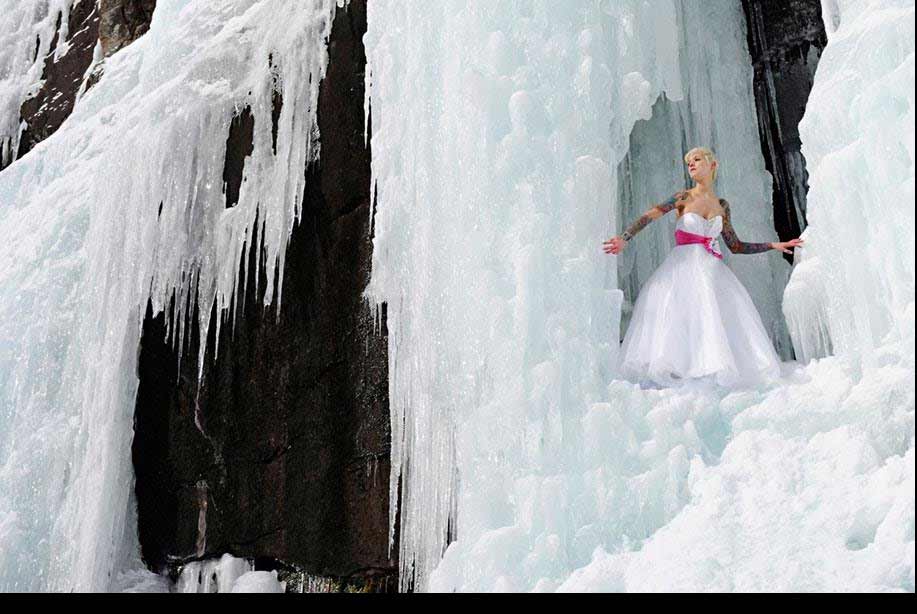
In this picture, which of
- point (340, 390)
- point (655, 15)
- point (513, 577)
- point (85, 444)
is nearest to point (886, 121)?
point (655, 15)

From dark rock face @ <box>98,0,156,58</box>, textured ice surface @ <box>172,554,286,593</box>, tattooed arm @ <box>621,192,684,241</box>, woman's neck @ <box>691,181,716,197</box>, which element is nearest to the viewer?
tattooed arm @ <box>621,192,684,241</box>

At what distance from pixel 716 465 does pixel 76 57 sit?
23.2 feet

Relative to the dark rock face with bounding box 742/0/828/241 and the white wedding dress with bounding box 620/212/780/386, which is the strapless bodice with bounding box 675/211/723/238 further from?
the dark rock face with bounding box 742/0/828/241

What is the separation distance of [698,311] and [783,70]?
8.03 feet

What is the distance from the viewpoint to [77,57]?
9.16 metres

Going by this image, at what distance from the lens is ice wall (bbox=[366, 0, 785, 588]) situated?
14.6ft

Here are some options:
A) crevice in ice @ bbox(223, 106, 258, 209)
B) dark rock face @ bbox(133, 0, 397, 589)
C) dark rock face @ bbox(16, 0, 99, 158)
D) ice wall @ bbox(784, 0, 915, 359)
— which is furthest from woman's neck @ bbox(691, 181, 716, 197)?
dark rock face @ bbox(16, 0, 99, 158)

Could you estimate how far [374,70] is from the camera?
549 cm

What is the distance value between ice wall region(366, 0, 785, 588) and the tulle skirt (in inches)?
6.5

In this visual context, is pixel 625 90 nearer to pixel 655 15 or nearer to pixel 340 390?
Answer: pixel 655 15

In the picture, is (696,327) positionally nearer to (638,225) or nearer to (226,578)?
(638,225)

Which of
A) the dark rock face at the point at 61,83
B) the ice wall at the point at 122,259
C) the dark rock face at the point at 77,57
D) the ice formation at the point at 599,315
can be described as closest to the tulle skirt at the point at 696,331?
the ice formation at the point at 599,315

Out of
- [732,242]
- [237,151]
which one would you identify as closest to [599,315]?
[732,242]
